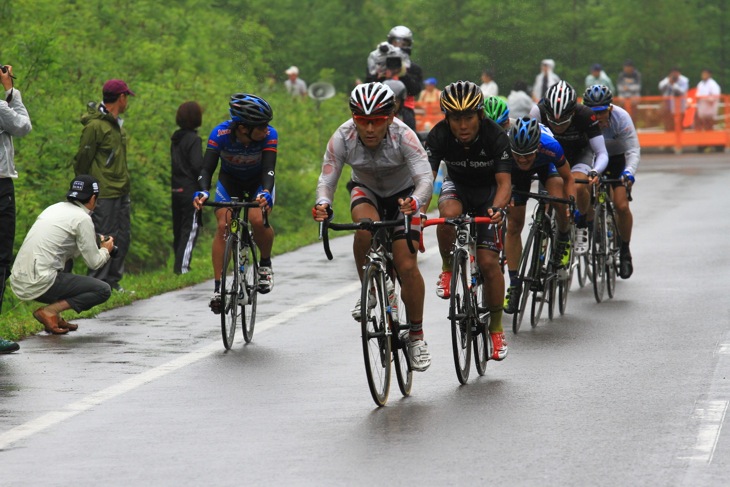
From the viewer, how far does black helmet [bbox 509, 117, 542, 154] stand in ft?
39.5

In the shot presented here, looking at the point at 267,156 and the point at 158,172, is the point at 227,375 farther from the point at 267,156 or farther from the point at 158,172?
the point at 158,172

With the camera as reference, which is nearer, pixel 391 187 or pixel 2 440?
pixel 2 440

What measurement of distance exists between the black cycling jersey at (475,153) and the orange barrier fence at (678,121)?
28251mm

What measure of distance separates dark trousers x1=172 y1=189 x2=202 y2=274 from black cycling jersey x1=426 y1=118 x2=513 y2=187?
6.39 m

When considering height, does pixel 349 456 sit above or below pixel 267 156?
below

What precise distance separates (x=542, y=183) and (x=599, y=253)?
1745mm

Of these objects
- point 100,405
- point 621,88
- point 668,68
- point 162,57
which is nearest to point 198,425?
point 100,405

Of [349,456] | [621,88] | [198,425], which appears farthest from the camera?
[621,88]

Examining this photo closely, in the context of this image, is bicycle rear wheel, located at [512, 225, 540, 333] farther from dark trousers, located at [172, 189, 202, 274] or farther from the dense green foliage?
the dense green foliage

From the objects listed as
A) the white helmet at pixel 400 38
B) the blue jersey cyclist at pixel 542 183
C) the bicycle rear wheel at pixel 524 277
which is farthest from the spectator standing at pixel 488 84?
the bicycle rear wheel at pixel 524 277

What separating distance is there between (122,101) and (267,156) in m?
3.26

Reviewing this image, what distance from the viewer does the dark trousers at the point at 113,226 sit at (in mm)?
14977

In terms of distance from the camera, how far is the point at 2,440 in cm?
834

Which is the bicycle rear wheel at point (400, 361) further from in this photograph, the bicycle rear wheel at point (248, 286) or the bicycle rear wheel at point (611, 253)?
the bicycle rear wheel at point (611, 253)
